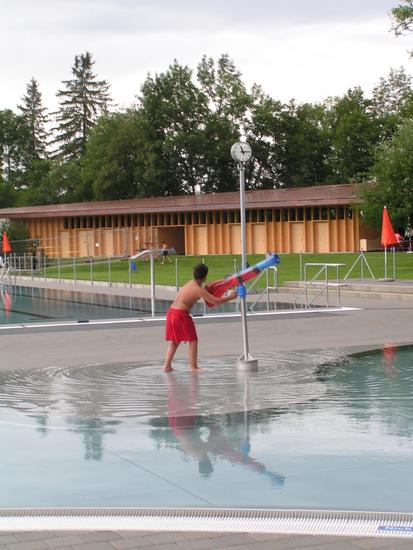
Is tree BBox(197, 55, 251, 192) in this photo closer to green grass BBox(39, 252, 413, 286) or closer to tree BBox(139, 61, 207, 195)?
tree BBox(139, 61, 207, 195)

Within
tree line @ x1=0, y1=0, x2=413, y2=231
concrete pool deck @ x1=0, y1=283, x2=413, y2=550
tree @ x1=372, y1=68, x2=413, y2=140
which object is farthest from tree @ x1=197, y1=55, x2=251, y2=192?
concrete pool deck @ x1=0, y1=283, x2=413, y2=550

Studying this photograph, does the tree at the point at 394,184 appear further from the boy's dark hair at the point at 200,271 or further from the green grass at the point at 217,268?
the boy's dark hair at the point at 200,271

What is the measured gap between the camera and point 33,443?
789cm

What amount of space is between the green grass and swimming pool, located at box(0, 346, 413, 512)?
24.2 meters

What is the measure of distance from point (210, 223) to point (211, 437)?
56200mm

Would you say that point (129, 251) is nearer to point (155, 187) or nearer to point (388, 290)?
point (155, 187)

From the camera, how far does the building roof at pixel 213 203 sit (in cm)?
5716

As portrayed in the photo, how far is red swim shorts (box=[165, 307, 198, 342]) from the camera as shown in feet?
40.4

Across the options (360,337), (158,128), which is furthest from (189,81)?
(360,337)

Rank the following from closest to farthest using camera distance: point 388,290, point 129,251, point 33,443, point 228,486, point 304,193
Answer: point 228,486 → point 33,443 → point 388,290 → point 304,193 → point 129,251

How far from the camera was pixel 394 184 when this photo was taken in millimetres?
48688

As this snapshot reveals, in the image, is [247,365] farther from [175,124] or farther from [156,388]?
[175,124]

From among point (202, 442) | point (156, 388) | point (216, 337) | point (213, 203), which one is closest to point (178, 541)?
point (202, 442)

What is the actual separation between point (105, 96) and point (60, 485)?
4410 inches
